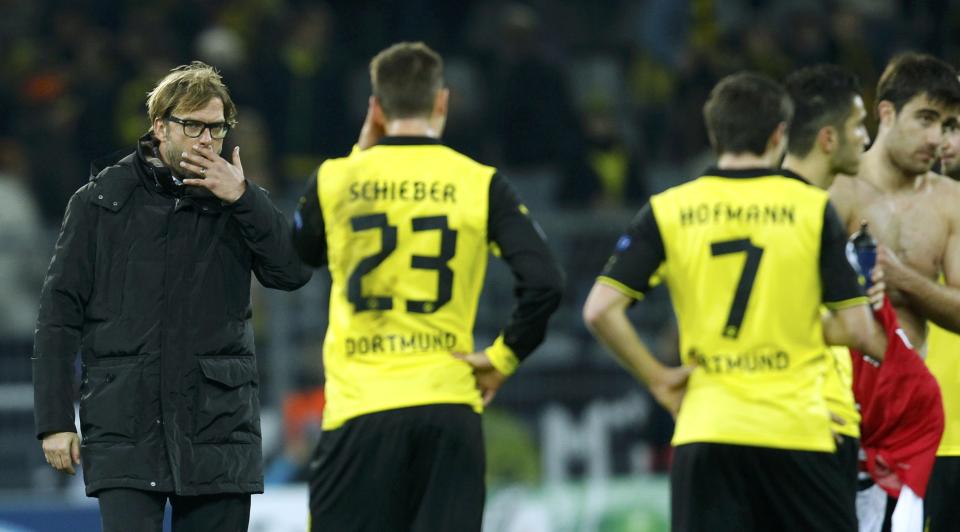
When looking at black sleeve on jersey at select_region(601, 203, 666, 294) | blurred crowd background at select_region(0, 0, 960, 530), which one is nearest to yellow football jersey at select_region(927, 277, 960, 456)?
black sleeve on jersey at select_region(601, 203, 666, 294)

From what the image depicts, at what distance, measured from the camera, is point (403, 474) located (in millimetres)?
6250

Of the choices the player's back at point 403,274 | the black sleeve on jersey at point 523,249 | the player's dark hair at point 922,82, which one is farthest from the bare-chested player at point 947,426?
the player's back at point 403,274

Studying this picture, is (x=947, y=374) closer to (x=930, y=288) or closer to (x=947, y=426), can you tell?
(x=947, y=426)

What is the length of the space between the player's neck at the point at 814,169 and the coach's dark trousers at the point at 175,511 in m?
2.58

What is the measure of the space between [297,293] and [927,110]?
508cm

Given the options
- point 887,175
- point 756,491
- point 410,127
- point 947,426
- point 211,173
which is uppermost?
point 410,127

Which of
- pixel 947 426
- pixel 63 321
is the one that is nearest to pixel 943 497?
pixel 947 426

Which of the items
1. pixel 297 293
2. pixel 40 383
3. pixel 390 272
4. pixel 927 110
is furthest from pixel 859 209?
pixel 297 293

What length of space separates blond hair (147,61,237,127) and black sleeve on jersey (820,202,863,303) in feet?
7.17

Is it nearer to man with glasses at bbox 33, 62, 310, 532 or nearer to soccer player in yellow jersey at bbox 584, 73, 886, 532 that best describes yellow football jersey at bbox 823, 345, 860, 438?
soccer player in yellow jersey at bbox 584, 73, 886, 532

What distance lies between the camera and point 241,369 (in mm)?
6008

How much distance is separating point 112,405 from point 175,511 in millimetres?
431

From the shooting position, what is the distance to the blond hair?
5.96m

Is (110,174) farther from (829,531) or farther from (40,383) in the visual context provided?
(829,531)
